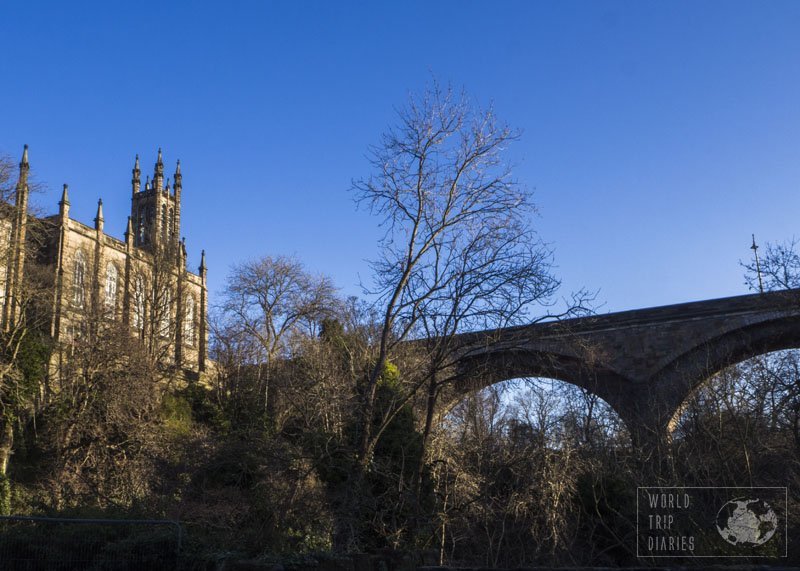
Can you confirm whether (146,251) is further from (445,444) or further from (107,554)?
(107,554)

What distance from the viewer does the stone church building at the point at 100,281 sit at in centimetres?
2992

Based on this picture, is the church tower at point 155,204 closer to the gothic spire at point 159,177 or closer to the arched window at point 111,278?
the gothic spire at point 159,177

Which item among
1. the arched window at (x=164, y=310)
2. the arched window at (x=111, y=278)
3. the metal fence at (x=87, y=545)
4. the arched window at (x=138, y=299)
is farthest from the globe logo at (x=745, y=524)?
the arched window at (x=111, y=278)

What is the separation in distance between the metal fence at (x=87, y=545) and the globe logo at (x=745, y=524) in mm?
8000

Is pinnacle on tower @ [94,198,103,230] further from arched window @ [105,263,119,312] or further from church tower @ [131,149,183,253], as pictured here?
church tower @ [131,149,183,253]

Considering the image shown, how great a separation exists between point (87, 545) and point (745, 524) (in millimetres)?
9585

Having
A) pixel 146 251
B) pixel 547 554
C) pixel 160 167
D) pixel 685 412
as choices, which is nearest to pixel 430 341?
pixel 547 554

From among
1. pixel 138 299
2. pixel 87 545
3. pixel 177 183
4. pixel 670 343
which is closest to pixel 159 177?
pixel 177 183

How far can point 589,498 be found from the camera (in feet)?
51.8

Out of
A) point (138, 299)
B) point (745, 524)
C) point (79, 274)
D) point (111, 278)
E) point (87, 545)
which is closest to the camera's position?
point (87, 545)

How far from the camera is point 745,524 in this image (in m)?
12.3

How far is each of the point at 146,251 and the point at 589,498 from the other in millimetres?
35213

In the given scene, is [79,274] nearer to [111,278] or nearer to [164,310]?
[111,278]

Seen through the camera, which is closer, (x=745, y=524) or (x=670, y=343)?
(x=745, y=524)
